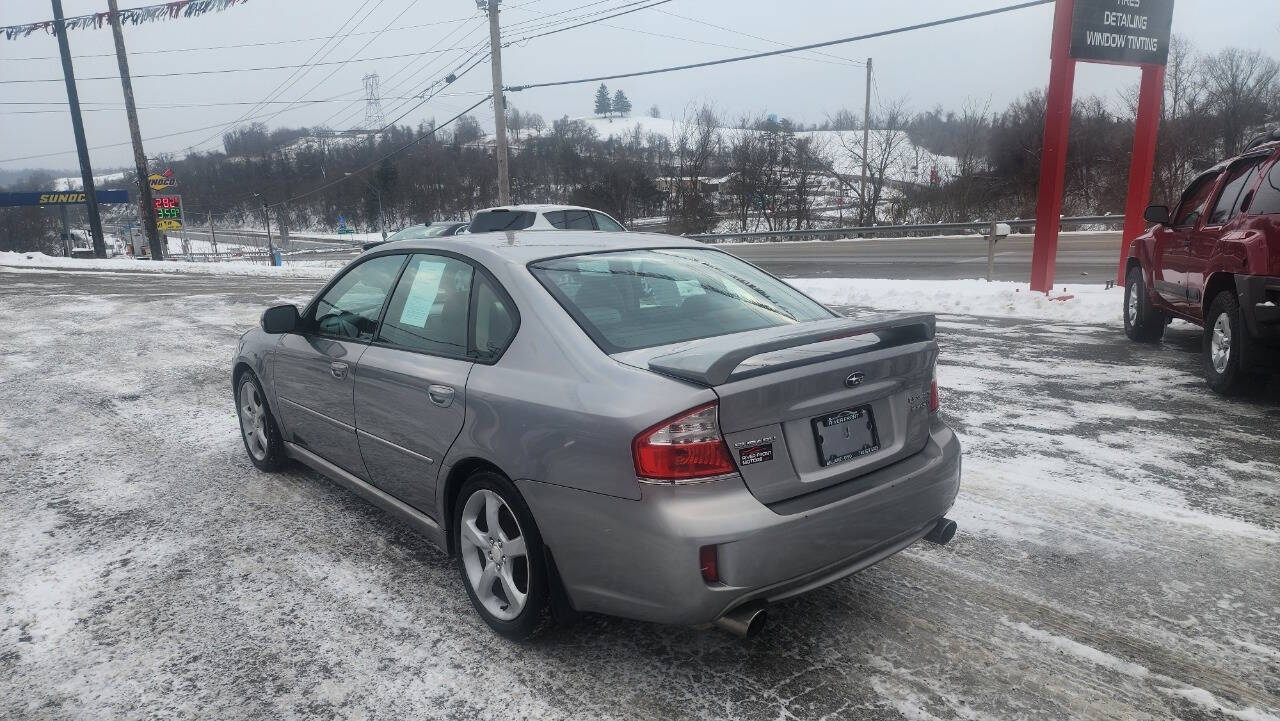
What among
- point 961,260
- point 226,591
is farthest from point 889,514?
point 961,260

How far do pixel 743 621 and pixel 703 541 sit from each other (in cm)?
31

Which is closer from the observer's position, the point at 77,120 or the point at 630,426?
the point at 630,426

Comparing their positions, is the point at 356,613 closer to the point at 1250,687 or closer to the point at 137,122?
the point at 1250,687

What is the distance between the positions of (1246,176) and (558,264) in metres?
6.10

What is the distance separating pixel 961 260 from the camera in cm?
2244

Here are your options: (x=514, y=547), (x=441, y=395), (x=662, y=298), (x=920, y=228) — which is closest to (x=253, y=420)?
(x=441, y=395)

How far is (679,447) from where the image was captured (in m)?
2.33

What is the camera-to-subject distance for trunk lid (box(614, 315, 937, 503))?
2.39 m

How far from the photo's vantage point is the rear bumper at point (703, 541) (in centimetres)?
231

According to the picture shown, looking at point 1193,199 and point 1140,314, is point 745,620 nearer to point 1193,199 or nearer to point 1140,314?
point 1193,199

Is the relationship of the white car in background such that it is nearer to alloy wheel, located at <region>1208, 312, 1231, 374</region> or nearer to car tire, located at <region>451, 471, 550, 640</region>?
alloy wheel, located at <region>1208, 312, 1231, 374</region>

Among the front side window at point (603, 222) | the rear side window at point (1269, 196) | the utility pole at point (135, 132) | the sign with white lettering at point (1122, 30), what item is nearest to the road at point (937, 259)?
the sign with white lettering at point (1122, 30)

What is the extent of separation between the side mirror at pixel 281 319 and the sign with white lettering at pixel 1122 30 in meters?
11.1

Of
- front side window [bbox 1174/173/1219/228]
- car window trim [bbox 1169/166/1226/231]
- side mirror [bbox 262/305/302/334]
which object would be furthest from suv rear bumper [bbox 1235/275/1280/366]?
side mirror [bbox 262/305/302/334]
